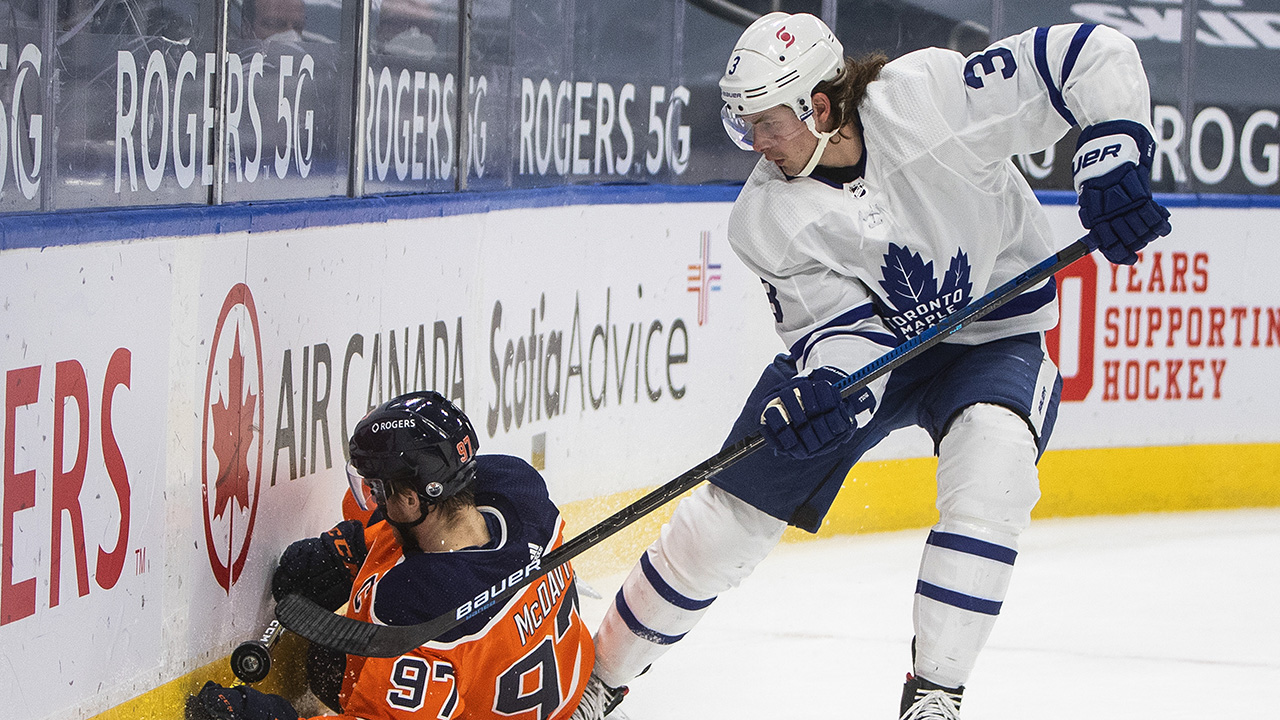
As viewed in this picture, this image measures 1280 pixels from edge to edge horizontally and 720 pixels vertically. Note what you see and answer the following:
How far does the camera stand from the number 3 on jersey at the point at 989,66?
248 cm

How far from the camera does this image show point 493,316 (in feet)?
11.0

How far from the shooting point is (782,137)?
244cm

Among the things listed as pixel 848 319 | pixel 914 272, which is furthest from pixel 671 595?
pixel 914 272

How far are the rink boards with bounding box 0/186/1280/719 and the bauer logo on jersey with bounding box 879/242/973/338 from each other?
3.02ft

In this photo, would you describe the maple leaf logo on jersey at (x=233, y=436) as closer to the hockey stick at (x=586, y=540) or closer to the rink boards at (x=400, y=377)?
the rink boards at (x=400, y=377)

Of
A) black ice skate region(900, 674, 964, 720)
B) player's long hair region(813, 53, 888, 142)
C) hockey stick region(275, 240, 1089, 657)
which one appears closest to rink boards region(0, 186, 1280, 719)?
hockey stick region(275, 240, 1089, 657)

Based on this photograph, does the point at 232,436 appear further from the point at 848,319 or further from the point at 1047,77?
the point at 1047,77

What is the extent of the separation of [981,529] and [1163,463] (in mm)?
2776

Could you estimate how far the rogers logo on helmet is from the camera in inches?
89.0

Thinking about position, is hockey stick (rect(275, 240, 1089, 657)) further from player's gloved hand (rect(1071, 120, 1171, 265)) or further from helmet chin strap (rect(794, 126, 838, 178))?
helmet chin strap (rect(794, 126, 838, 178))

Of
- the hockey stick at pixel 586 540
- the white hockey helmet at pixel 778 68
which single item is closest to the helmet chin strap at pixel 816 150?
the white hockey helmet at pixel 778 68

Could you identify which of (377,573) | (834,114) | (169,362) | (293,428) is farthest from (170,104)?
(834,114)

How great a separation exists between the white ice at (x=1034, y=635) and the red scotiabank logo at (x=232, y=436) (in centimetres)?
78

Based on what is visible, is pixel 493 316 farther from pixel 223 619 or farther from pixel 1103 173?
pixel 1103 173
